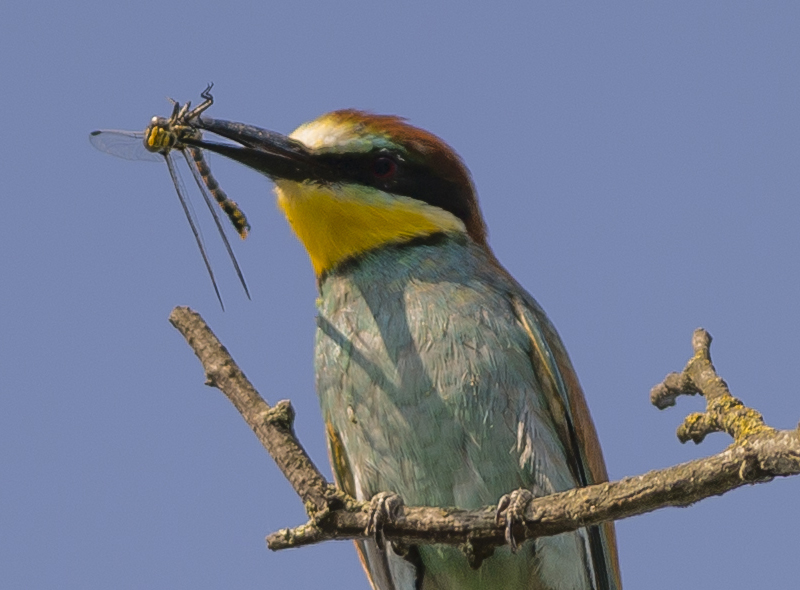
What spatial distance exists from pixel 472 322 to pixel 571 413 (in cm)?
59

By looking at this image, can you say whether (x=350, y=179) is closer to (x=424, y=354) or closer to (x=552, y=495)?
(x=424, y=354)

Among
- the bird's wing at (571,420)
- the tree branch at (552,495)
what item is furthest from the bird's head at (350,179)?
the tree branch at (552,495)

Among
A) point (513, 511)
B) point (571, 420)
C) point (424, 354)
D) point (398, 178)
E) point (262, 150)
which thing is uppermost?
point (262, 150)

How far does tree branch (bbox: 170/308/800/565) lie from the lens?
9.02ft

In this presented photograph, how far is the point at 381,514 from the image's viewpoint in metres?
3.55

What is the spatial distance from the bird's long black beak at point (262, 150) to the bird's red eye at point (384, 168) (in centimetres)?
28

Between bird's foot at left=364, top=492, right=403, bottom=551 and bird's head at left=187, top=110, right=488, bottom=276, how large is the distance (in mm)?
1514

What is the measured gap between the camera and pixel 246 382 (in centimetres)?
370

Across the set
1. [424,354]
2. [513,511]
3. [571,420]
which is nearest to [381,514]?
[513,511]

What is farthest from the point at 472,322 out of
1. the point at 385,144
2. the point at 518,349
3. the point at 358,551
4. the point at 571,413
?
the point at 358,551

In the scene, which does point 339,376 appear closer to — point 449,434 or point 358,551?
point 449,434

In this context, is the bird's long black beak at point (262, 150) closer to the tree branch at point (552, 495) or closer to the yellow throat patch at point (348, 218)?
the yellow throat patch at point (348, 218)

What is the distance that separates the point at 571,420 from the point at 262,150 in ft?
5.60

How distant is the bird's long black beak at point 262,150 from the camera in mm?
4773
